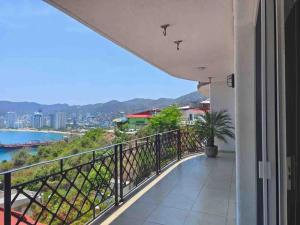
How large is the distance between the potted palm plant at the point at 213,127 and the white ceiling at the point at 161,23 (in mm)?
2864

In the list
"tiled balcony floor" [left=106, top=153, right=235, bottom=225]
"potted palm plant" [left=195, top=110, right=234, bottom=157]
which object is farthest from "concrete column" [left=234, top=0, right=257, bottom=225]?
"potted palm plant" [left=195, top=110, right=234, bottom=157]

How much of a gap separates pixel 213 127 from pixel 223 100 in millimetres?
1158

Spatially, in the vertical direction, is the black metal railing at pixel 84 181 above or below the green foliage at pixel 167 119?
below

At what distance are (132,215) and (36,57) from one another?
2582 centimetres

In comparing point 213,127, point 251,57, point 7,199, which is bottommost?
point 7,199

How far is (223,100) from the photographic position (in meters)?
7.66

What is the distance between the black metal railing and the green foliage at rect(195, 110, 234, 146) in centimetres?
112

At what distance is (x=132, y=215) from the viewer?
291 cm

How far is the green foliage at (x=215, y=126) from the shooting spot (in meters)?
6.95

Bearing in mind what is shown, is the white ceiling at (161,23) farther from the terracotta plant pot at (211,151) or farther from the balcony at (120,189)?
the terracotta plant pot at (211,151)

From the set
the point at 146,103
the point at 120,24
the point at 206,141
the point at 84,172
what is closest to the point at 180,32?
the point at 120,24

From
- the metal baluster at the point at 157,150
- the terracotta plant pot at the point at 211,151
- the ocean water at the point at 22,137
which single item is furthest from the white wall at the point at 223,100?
the ocean water at the point at 22,137

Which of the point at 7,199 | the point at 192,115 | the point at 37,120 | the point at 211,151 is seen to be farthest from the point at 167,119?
the point at 7,199

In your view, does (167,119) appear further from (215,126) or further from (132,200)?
(132,200)
